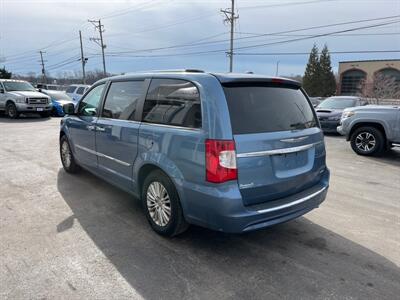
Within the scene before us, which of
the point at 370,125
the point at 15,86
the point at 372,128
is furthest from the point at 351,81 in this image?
the point at 372,128

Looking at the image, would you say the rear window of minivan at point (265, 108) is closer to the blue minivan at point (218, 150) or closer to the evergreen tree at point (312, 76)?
the blue minivan at point (218, 150)

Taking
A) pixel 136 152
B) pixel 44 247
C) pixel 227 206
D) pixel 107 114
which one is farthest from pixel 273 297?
pixel 107 114

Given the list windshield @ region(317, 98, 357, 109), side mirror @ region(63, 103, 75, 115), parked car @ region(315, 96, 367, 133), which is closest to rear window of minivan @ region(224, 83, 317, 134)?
side mirror @ region(63, 103, 75, 115)

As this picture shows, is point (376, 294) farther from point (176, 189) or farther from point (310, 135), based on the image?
point (176, 189)

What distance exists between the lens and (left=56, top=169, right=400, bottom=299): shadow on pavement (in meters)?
2.88

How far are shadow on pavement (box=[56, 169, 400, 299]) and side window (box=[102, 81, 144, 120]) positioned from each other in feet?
4.37

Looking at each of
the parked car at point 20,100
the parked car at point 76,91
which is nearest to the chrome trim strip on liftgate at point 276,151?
the parked car at point 20,100

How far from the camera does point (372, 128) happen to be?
342 inches

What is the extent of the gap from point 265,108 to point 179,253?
1726 mm

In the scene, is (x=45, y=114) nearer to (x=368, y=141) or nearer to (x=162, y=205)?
(x=368, y=141)

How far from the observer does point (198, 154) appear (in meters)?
3.12

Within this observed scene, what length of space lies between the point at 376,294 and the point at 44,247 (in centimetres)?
322

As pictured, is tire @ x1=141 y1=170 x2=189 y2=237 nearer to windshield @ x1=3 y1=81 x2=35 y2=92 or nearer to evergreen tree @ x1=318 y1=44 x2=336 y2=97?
windshield @ x1=3 y1=81 x2=35 y2=92

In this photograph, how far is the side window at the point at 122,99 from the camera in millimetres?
4156
